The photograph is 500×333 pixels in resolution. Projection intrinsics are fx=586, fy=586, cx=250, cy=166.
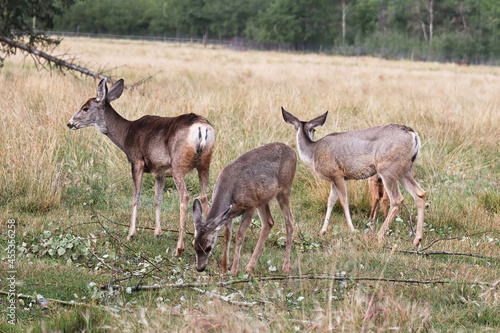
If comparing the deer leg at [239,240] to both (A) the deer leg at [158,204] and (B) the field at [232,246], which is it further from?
(A) the deer leg at [158,204]

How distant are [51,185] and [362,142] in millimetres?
3800

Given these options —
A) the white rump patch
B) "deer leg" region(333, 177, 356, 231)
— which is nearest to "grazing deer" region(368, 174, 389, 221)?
"deer leg" region(333, 177, 356, 231)

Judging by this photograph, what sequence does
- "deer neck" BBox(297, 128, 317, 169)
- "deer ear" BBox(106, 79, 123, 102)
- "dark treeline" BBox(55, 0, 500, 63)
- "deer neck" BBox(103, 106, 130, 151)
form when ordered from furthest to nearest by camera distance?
"dark treeline" BBox(55, 0, 500, 63)
"deer neck" BBox(297, 128, 317, 169)
"deer ear" BBox(106, 79, 123, 102)
"deer neck" BBox(103, 106, 130, 151)

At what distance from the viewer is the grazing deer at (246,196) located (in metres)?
4.88

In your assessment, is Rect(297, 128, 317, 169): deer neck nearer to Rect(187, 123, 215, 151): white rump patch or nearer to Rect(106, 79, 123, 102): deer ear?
Rect(187, 123, 215, 151): white rump patch

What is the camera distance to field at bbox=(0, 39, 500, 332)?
165 inches

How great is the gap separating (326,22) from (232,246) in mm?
76967

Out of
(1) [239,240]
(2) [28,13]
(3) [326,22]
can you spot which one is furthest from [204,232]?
(3) [326,22]

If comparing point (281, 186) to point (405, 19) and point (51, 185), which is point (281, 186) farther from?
point (405, 19)

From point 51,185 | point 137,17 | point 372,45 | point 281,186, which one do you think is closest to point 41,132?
point 51,185

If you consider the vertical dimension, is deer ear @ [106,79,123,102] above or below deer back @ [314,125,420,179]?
above

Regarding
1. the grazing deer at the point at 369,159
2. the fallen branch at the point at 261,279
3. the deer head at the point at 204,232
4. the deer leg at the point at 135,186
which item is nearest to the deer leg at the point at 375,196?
the grazing deer at the point at 369,159

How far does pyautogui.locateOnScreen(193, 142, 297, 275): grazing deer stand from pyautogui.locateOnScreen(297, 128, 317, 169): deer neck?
4.35 feet

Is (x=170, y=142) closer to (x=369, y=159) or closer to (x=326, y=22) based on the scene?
(x=369, y=159)
